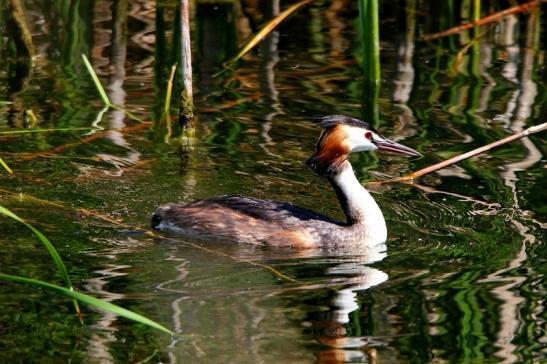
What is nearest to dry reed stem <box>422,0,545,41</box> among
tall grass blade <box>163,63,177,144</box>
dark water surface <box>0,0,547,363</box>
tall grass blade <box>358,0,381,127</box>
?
dark water surface <box>0,0,547,363</box>

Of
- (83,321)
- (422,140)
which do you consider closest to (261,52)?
Result: (422,140)

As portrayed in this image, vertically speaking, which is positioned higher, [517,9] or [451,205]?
[517,9]

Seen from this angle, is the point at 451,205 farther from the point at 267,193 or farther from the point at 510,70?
the point at 510,70

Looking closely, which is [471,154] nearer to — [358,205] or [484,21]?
[358,205]

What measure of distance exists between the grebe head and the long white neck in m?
0.08

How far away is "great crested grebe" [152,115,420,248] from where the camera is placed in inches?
315

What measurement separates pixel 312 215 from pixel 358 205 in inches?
12.4

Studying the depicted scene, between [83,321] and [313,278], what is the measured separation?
1.52m

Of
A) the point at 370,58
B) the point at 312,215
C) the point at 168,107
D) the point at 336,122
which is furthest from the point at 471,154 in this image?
the point at 168,107

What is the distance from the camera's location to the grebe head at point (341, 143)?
27.3 feet

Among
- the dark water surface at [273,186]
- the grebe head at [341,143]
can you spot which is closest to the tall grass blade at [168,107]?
the dark water surface at [273,186]

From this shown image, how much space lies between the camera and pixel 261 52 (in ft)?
41.6

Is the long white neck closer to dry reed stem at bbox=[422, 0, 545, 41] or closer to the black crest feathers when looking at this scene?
the black crest feathers

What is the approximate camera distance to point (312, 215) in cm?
814
